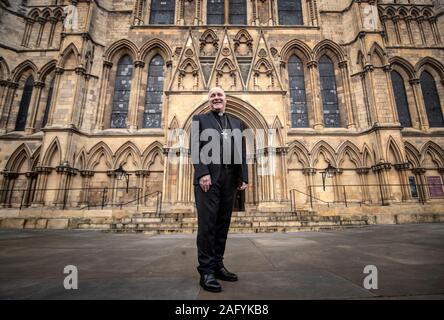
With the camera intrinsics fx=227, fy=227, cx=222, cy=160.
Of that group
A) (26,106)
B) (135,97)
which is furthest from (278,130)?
(26,106)

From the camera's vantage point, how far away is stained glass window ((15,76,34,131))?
1419 cm

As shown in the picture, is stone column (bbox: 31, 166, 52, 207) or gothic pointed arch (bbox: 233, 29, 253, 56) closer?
stone column (bbox: 31, 166, 52, 207)

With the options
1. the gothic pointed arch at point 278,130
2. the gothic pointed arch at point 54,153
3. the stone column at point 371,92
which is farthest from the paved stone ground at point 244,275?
the stone column at point 371,92

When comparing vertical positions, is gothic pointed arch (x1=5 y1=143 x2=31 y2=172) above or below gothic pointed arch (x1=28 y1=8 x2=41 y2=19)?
below

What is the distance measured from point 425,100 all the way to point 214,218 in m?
18.8

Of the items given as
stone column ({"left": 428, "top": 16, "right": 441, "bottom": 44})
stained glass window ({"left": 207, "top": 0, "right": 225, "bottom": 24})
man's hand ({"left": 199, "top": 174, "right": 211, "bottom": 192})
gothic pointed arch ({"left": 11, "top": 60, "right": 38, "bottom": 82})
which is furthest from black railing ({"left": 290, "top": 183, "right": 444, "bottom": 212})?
gothic pointed arch ({"left": 11, "top": 60, "right": 38, "bottom": 82})

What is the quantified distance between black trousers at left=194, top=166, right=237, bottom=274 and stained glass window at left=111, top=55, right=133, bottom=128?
1331 centimetres

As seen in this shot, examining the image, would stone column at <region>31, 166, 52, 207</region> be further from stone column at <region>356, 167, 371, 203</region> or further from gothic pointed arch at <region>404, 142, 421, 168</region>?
gothic pointed arch at <region>404, 142, 421, 168</region>

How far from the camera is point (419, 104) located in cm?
1427

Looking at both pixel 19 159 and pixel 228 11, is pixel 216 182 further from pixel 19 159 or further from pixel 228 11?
pixel 228 11
